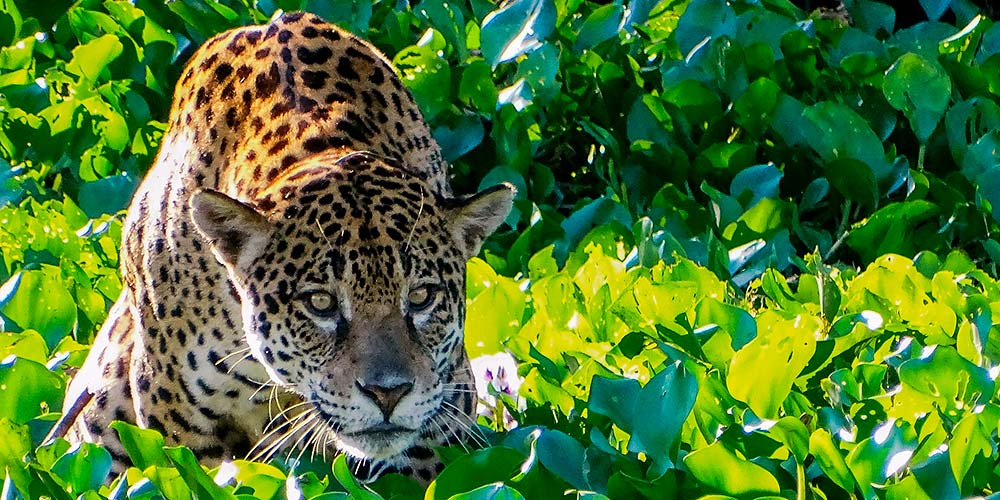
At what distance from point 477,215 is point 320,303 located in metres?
0.49

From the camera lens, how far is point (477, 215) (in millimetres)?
4566

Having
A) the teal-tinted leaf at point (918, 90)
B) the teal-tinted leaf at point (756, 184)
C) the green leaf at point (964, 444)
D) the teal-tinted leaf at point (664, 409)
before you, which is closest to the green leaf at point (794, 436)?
the teal-tinted leaf at point (664, 409)

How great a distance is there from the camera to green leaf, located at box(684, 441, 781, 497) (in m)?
4.02

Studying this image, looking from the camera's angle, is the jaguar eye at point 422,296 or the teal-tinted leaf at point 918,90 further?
the teal-tinted leaf at point 918,90

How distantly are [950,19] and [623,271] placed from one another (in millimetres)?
4018

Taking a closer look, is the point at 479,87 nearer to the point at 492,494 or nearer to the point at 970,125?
the point at 970,125

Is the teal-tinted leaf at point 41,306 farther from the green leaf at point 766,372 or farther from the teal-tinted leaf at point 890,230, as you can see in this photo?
the teal-tinted leaf at point 890,230

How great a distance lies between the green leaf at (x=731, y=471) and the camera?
158 inches

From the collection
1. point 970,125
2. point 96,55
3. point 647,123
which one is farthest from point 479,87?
point 970,125

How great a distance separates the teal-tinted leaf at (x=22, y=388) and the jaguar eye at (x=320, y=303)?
99 cm

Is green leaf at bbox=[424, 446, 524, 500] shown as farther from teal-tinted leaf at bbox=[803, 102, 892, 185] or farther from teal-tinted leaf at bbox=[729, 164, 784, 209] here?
teal-tinted leaf at bbox=[803, 102, 892, 185]

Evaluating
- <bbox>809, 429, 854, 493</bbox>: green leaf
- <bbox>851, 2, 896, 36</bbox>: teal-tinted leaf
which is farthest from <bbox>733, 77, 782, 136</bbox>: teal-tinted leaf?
<bbox>809, 429, 854, 493</bbox>: green leaf

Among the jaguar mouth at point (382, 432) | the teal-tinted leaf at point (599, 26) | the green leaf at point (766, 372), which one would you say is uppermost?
the jaguar mouth at point (382, 432)

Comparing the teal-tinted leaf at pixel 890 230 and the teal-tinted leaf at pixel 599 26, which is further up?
the teal-tinted leaf at pixel 599 26
